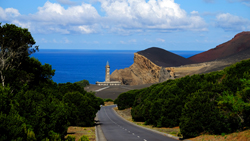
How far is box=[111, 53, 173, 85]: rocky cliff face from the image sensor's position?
173375 mm

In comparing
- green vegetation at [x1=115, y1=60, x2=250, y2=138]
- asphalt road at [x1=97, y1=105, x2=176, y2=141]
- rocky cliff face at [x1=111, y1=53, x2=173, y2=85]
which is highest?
rocky cliff face at [x1=111, y1=53, x2=173, y2=85]

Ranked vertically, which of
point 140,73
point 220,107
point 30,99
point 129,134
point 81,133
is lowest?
point 129,134

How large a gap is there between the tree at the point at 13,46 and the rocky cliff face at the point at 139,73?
136m

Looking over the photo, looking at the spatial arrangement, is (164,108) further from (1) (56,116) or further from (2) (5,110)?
(2) (5,110)

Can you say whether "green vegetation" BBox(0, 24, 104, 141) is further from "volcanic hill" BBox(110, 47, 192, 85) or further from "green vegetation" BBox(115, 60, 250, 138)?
"volcanic hill" BBox(110, 47, 192, 85)

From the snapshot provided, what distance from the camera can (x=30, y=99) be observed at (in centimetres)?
1666

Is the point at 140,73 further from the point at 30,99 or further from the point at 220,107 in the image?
the point at 30,99

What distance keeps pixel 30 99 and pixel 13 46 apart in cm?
1859

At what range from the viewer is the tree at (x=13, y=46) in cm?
3231

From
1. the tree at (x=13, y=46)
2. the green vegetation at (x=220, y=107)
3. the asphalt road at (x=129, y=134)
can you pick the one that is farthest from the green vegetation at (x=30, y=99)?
the green vegetation at (x=220, y=107)

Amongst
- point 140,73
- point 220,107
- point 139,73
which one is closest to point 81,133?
point 220,107

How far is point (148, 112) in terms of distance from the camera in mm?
41219

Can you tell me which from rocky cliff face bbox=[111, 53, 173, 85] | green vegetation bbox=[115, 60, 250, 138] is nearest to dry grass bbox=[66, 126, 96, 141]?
green vegetation bbox=[115, 60, 250, 138]

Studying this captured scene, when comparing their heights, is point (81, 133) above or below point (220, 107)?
below
